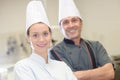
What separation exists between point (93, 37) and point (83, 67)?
1985 mm

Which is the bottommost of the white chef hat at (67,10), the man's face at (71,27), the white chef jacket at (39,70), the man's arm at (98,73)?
the man's arm at (98,73)

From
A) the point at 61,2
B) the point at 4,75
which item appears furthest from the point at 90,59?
the point at 4,75

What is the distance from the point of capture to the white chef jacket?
1309 millimetres

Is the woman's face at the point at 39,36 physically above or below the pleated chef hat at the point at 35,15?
below

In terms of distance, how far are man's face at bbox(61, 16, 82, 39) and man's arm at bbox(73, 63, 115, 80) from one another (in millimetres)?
273

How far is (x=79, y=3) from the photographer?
3.68 metres

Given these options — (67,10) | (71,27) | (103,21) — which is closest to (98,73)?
(71,27)

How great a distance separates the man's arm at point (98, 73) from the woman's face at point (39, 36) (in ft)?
1.29

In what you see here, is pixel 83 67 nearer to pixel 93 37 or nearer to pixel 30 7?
pixel 30 7

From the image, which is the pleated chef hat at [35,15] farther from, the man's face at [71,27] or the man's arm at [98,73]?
the man's arm at [98,73]

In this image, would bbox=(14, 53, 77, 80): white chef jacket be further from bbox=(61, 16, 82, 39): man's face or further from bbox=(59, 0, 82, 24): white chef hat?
bbox=(59, 0, 82, 24): white chef hat

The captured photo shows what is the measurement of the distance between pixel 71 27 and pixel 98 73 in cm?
37

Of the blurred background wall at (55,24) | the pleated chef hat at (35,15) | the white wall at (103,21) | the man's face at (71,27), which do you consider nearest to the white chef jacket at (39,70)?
the pleated chef hat at (35,15)

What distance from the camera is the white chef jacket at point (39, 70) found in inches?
51.5
